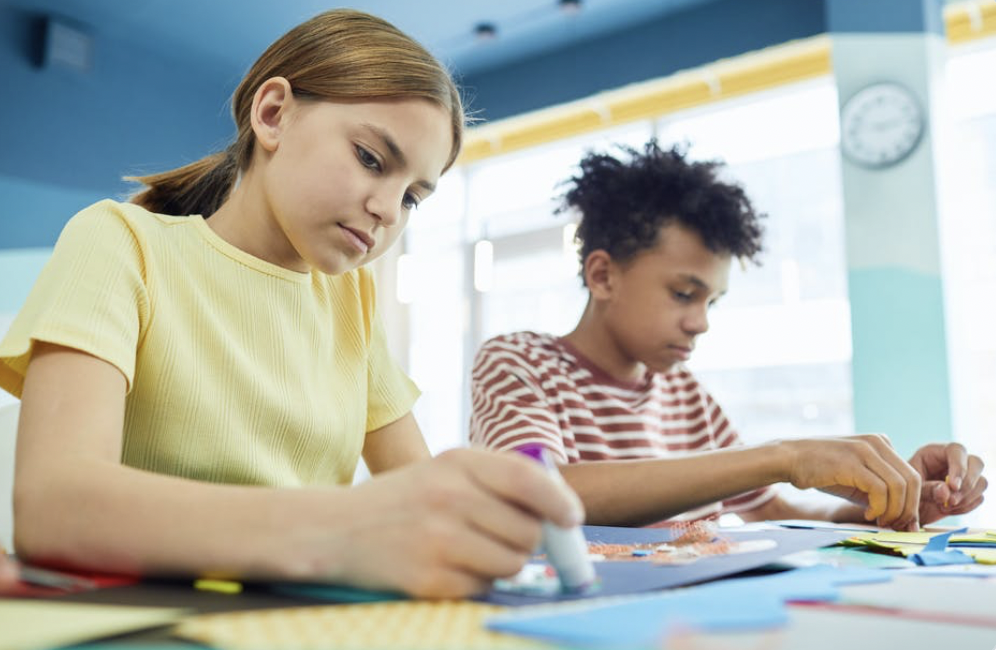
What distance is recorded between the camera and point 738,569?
0.50 meters

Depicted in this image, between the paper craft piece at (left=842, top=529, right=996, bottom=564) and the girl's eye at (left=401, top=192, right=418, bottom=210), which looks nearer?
the paper craft piece at (left=842, top=529, right=996, bottom=564)

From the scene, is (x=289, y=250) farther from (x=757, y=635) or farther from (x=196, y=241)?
(x=757, y=635)

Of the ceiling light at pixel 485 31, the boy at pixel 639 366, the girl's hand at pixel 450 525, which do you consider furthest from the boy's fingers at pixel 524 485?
the ceiling light at pixel 485 31

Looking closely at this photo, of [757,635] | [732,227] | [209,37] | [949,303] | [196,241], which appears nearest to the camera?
[757,635]

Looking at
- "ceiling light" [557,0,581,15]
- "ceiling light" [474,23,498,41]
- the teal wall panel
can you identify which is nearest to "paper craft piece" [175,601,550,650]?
the teal wall panel

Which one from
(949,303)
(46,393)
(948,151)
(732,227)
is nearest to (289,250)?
(46,393)

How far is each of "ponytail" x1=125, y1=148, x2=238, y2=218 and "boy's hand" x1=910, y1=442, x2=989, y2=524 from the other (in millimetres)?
850

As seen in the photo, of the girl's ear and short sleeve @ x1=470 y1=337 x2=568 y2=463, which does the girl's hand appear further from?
short sleeve @ x1=470 y1=337 x2=568 y2=463

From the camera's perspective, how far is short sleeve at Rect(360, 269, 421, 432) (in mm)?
956

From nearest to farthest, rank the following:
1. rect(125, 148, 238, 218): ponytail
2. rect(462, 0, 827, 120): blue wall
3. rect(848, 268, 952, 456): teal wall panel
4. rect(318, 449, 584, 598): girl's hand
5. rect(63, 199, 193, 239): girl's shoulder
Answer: rect(318, 449, 584, 598): girl's hand, rect(63, 199, 193, 239): girl's shoulder, rect(125, 148, 238, 218): ponytail, rect(848, 268, 952, 456): teal wall panel, rect(462, 0, 827, 120): blue wall

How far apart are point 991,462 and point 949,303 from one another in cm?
60

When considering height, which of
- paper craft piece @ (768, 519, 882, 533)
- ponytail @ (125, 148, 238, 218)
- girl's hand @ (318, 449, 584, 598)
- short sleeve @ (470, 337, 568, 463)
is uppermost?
ponytail @ (125, 148, 238, 218)

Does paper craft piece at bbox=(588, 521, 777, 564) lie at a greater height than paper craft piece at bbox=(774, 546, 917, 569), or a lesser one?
greater

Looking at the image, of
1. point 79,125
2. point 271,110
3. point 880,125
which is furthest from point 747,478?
point 79,125
